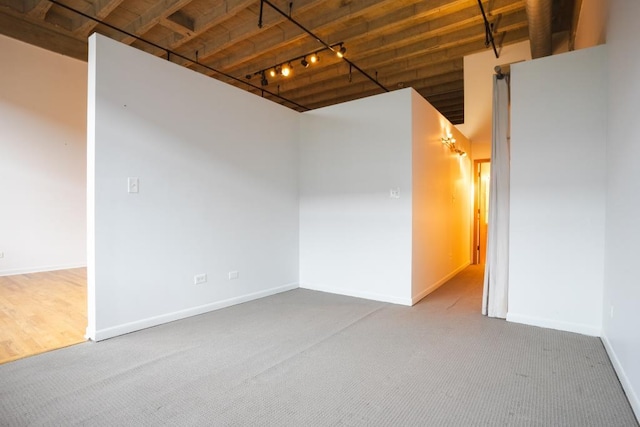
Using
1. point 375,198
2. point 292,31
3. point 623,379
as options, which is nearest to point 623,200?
point 623,379

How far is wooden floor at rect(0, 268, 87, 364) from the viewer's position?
261 centimetres

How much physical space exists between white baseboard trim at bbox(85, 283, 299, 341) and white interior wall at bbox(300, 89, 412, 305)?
952 mm

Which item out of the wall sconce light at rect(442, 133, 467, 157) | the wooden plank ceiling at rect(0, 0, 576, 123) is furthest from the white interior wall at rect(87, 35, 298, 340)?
the wall sconce light at rect(442, 133, 467, 157)

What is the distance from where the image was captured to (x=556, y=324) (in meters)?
3.09

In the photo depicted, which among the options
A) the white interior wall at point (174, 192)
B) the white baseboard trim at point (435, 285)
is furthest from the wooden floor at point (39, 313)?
the white baseboard trim at point (435, 285)

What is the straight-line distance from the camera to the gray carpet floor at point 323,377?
1745 millimetres

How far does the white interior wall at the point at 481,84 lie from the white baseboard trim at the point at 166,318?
15.5 ft

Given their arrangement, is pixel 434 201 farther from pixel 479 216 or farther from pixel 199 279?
pixel 199 279

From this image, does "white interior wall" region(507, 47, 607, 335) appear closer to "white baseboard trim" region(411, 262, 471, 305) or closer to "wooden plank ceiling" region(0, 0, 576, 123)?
"white baseboard trim" region(411, 262, 471, 305)

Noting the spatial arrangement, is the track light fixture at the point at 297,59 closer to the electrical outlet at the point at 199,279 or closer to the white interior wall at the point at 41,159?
the white interior wall at the point at 41,159

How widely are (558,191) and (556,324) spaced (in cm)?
128

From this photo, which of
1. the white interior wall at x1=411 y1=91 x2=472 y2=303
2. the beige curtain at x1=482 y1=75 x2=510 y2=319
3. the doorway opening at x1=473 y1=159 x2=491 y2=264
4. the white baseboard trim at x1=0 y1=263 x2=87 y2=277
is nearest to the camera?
the beige curtain at x1=482 y1=75 x2=510 y2=319

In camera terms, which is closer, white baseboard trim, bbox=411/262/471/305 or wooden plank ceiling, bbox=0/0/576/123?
white baseboard trim, bbox=411/262/471/305

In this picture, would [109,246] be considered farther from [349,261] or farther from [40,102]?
[40,102]
